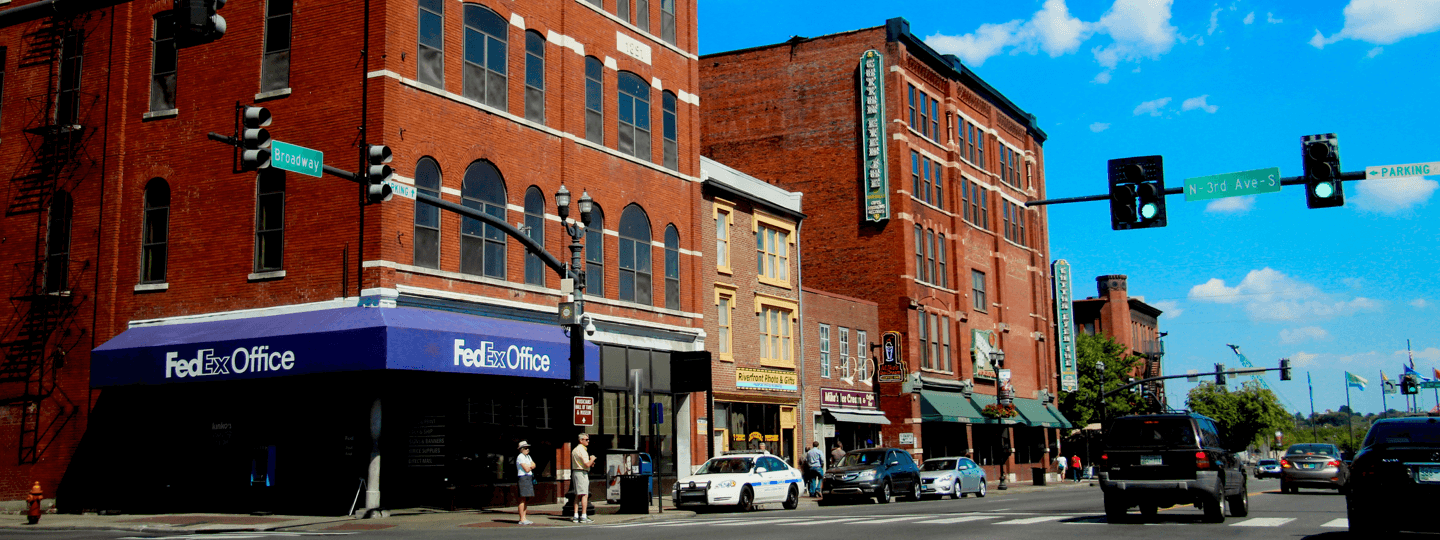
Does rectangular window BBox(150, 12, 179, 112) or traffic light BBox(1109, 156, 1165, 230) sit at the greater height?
rectangular window BBox(150, 12, 179, 112)

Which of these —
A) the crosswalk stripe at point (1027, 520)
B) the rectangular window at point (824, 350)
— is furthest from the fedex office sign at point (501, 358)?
the rectangular window at point (824, 350)

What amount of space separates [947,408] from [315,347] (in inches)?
1225

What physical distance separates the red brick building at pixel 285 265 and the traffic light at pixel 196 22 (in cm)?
1234

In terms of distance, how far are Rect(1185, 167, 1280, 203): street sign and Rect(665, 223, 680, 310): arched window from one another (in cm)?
1716

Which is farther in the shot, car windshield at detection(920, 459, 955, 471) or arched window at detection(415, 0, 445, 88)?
car windshield at detection(920, 459, 955, 471)

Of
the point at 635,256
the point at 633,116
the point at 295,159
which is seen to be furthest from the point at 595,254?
the point at 295,159

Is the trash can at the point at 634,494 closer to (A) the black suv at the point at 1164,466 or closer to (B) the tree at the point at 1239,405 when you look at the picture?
(A) the black suv at the point at 1164,466

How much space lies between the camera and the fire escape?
26828mm

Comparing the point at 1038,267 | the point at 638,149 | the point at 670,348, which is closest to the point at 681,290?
the point at 670,348

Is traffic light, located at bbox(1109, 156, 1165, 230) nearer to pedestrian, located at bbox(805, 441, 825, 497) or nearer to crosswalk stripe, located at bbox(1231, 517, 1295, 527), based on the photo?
crosswalk stripe, located at bbox(1231, 517, 1295, 527)

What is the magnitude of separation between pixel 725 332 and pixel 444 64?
534 inches

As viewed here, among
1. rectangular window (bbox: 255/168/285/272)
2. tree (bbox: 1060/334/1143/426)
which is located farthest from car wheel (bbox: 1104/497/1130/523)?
tree (bbox: 1060/334/1143/426)

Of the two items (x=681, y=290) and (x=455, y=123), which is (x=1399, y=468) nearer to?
(x=455, y=123)

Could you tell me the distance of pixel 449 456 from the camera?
84.6 ft
